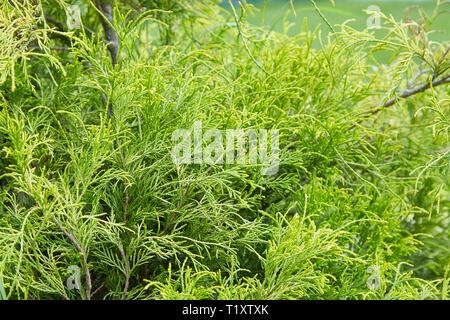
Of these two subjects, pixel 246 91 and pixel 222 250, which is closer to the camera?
pixel 222 250

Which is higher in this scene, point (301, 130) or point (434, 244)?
point (301, 130)

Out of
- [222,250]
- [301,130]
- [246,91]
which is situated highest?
[246,91]

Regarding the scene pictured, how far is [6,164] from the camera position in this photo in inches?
43.4

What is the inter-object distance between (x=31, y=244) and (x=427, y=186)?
1.17 metres

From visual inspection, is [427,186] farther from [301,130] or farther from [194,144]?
[194,144]

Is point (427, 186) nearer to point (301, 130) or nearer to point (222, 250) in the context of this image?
point (301, 130)
